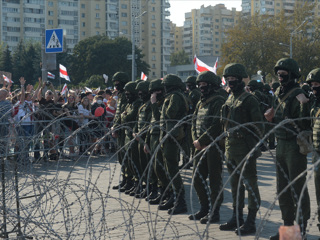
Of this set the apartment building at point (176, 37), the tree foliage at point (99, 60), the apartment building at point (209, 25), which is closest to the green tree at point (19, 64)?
the tree foliage at point (99, 60)

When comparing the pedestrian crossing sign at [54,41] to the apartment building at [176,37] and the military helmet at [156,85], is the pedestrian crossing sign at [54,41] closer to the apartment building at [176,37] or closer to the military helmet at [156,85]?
the military helmet at [156,85]

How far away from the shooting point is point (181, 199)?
805 centimetres

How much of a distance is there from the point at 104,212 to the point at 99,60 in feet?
239

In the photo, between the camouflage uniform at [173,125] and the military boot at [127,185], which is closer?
the camouflage uniform at [173,125]

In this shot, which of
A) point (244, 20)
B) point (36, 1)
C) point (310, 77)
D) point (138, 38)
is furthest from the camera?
point (138, 38)

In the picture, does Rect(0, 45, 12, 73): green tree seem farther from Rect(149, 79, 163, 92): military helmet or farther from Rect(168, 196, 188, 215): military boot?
Rect(168, 196, 188, 215): military boot

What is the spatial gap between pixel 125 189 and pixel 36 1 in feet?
356

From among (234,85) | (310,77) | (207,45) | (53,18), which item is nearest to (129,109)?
(234,85)

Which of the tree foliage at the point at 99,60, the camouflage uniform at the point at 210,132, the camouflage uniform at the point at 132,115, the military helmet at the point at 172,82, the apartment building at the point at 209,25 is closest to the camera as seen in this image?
the camouflage uniform at the point at 210,132

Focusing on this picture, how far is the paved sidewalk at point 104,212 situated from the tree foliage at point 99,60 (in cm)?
6276

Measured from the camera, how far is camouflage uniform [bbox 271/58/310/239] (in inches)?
230

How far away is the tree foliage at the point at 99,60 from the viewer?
7575cm

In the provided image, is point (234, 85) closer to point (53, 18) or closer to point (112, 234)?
point (112, 234)

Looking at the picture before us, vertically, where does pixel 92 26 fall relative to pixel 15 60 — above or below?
above
